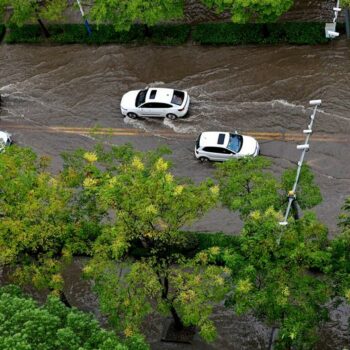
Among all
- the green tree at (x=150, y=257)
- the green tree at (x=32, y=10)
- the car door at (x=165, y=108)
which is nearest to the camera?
the green tree at (x=150, y=257)

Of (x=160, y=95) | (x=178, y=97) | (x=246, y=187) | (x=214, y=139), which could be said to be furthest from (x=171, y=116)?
(x=246, y=187)

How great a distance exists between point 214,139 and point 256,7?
8.43 meters

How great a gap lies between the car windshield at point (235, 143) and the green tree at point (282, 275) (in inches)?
388

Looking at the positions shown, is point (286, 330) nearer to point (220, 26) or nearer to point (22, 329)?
point (22, 329)

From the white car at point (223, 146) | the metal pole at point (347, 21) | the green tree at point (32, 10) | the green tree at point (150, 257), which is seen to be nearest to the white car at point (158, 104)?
the white car at point (223, 146)

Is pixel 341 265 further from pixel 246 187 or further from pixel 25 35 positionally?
pixel 25 35

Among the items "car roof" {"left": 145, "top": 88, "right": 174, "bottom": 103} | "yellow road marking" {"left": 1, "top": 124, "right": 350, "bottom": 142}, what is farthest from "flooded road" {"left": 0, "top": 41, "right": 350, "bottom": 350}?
"car roof" {"left": 145, "top": 88, "right": 174, "bottom": 103}

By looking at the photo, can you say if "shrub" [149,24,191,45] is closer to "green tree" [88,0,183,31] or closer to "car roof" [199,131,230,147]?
"green tree" [88,0,183,31]

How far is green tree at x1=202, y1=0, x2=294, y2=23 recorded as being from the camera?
3337 centimetres

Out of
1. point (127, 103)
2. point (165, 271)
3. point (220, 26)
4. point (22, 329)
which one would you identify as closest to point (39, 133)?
point (127, 103)

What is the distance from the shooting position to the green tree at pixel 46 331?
1753 cm

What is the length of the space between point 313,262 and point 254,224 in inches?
96.7

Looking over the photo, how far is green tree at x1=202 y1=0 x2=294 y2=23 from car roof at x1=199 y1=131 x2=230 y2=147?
732cm

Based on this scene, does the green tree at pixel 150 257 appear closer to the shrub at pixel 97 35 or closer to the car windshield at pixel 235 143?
the car windshield at pixel 235 143
